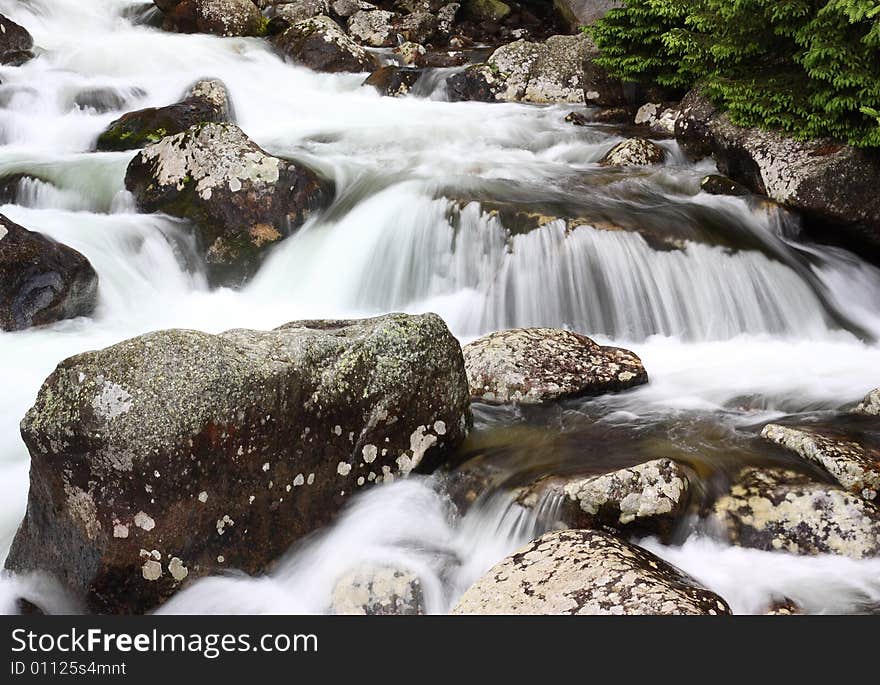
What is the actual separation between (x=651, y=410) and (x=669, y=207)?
3.60m

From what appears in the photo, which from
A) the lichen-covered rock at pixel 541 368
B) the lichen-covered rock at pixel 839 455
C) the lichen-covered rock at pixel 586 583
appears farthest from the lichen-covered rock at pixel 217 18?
the lichen-covered rock at pixel 586 583

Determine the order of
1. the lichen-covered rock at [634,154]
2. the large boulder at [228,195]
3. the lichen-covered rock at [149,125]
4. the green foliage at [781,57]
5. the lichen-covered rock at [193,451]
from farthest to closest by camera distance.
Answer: the lichen-covered rock at [149,125]
the lichen-covered rock at [634,154]
the large boulder at [228,195]
the green foliage at [781,57]
the lichen-covered rock at [193,451]

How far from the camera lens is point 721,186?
9320 millimetres

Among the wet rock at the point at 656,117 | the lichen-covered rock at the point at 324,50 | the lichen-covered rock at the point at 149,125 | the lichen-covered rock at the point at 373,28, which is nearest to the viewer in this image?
the lichen-covered rock at the point at 149,125

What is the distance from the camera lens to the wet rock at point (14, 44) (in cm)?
1452

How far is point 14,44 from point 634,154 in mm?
11538

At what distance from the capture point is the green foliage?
8125 millimetres

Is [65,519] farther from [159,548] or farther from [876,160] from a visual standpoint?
[876,160]

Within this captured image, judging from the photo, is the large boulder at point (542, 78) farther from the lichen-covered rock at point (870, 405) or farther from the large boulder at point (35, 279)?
the lichen-covered rock at point (870, 405)

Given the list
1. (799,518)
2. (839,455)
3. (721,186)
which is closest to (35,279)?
(799,518)

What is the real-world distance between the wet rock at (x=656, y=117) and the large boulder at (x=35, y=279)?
7.94 m

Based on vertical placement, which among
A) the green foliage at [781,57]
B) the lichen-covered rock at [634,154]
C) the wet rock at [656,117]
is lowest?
the lichen-covered rock at [634,154]

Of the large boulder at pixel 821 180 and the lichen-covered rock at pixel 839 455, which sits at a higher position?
the large boulder at pixel 821 180

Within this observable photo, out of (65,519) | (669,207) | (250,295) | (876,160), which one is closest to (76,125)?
(250,295)
